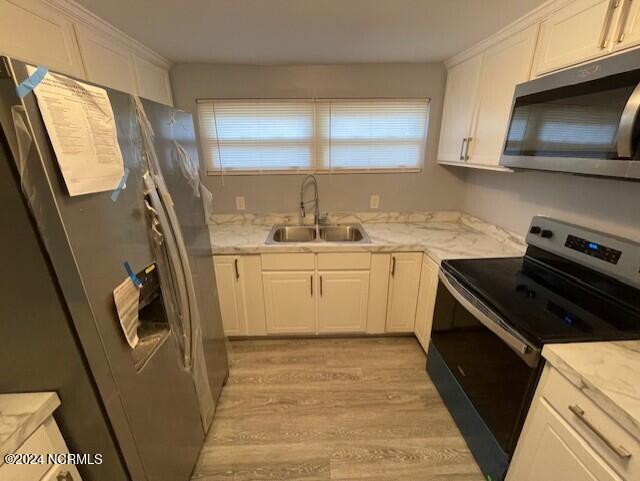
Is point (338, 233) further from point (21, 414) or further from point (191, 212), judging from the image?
point (21, 414)

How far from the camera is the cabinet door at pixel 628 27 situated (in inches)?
37.8

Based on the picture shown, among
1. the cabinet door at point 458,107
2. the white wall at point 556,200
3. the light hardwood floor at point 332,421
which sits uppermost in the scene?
the cabinet door at point 458,107

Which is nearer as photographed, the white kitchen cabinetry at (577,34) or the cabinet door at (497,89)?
the white kitchen cabinetry at (577,34)

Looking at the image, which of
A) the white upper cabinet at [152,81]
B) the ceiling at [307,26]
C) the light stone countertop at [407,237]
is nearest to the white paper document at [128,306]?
the light stone countertop at [407,237]

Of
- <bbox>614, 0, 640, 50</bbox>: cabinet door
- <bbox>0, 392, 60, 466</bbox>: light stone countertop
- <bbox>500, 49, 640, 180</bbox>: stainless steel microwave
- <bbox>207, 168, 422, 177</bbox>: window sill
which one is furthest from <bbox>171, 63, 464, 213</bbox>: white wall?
<bbox>0, 392, 60, 466</bbox>: light stone countertop

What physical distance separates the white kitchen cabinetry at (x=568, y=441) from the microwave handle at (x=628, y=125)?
2.46 feet

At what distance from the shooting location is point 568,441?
0.90 meters

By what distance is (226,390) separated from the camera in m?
1.88

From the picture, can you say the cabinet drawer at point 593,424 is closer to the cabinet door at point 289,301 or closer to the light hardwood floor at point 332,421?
the light hardwood floor at point 332,421

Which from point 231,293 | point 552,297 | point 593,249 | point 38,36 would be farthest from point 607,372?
point 38,36

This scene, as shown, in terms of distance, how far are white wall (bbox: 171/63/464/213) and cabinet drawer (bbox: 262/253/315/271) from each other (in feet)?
2.15

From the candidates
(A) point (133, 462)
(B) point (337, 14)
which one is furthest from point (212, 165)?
(A) point (133, 462)

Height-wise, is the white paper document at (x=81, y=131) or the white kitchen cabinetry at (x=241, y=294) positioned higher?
the white paper document at (x=81, y=131)

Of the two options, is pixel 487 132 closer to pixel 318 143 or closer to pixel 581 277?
pixel 581 277
